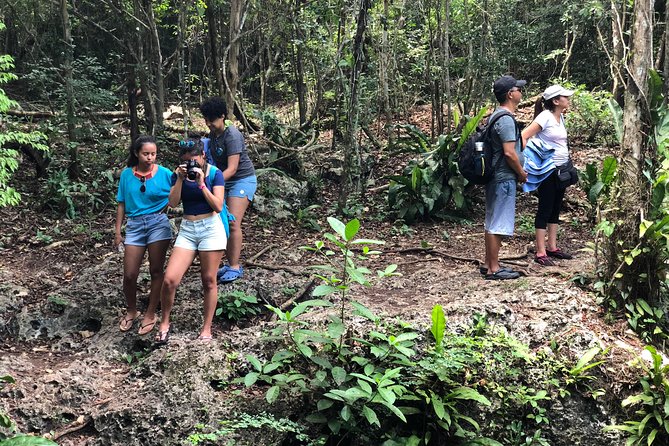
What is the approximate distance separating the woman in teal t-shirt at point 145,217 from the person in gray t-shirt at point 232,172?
2.33ft

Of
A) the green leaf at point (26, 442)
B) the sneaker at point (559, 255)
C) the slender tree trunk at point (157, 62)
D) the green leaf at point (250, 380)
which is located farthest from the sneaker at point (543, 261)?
the slender tree trunk at point (157, 62)

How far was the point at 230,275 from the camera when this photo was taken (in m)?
5.47

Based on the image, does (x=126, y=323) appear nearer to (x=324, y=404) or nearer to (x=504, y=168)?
(x=324, y=404)

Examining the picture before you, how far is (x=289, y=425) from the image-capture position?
3781mm

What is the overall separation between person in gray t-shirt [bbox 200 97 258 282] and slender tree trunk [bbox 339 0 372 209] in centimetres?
285

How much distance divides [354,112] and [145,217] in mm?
4294

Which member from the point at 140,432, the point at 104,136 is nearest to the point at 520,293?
the point at 140,432

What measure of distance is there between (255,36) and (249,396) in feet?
39.5

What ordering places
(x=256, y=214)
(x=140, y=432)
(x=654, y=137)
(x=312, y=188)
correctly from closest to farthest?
(x=140, y=432), (x=654, y=137), (x=256, y=214), (x=312, y=188)

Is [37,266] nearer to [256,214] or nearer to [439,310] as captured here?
[256,214]

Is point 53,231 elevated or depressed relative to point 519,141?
depressed

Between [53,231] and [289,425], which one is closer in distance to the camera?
[289,425]

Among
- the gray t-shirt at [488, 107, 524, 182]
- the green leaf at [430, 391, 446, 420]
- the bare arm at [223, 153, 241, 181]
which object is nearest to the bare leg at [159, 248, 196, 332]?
the bare arm at [223, 153, 241, 181]

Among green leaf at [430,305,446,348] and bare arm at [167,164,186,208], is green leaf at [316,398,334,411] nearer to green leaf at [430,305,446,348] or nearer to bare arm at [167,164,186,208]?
green leaf at [430,305,446,348]
